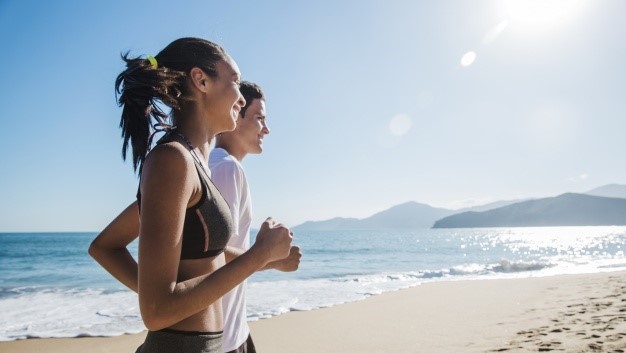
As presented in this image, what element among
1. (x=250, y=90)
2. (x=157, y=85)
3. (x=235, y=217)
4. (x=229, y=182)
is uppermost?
(x=250, y=90)

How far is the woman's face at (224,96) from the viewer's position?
1459mm

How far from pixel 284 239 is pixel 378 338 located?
6.42m

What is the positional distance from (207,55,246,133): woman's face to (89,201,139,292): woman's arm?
404 millimetres

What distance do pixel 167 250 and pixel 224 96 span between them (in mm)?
602

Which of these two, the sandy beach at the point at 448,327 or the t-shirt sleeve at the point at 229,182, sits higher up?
the t-shirt sleeve at the point at 229,182

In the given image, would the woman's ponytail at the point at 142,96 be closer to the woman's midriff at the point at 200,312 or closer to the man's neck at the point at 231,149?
the woman's midriff at the point at 200,312

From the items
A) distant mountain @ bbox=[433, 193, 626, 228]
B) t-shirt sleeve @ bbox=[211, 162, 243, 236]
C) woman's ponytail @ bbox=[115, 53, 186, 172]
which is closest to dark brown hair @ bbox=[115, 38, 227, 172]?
woman's ponytail @ bbox=[115, 53, 186, 172]

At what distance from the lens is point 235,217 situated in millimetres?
1773

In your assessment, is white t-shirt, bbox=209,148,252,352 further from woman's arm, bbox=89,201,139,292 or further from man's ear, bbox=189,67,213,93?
man's ear, bbox=189,67,213,93

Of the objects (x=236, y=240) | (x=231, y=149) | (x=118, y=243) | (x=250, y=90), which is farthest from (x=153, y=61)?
(x=250, y=90)

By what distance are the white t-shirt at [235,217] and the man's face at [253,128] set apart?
0.50 m

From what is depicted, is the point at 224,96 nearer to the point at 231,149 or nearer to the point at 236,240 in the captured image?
the point at 236,240

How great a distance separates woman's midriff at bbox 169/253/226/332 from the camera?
1212 millimetres

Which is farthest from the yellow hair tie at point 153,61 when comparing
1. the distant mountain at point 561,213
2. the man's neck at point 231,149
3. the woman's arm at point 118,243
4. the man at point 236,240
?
the distant mountain at point 561,213
